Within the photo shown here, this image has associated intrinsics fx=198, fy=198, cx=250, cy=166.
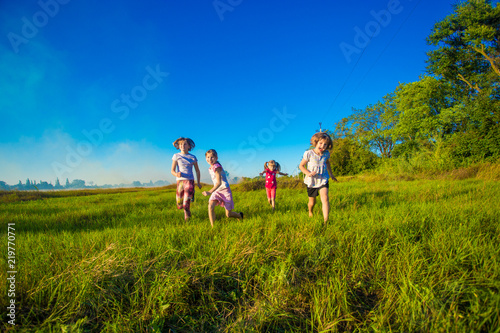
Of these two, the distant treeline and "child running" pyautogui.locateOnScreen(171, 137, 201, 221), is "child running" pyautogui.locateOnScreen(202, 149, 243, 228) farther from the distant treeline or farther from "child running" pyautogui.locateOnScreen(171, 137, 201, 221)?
the distant treeline

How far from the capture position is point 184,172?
17.0 feet

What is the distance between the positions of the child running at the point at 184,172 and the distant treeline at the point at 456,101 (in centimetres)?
1795

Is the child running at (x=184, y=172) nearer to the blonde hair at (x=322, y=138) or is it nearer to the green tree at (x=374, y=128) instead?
the blonde hair at (x=322, y=138)

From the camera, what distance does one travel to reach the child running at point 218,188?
4340 millimetres

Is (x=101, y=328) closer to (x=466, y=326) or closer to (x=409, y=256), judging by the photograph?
(x=466, y=326)

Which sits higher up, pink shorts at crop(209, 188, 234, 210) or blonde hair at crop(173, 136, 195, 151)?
blonde hair at crop(173, 136, 195, 151)

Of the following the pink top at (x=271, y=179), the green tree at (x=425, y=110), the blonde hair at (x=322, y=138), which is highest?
the green tree at (x=425, y=110)

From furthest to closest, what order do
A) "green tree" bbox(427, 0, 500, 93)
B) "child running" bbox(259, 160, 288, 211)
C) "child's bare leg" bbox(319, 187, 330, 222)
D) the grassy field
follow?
"green tree" bbox(427, 0, 500, 93) < "child running" bbox(259, 160, 288, 211) < "child's bare leg" bbox(319, 187, 330, 222) < the grassy field

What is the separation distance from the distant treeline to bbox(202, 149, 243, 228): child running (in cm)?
1767

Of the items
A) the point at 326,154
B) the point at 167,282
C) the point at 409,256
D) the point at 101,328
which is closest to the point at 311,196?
the point at 326,154

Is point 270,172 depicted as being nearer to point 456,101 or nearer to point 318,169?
point 318,169

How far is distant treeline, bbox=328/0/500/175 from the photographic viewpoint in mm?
15898

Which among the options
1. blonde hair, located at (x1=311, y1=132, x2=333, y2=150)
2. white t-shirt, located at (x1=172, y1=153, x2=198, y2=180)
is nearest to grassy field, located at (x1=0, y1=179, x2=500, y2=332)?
blonde hair, located at (x1=311, y1=132, x2=333, y2=150)

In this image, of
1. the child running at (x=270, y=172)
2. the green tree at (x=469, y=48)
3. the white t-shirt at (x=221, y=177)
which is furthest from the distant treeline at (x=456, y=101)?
the white t-shirt at (x=221, y=177)
